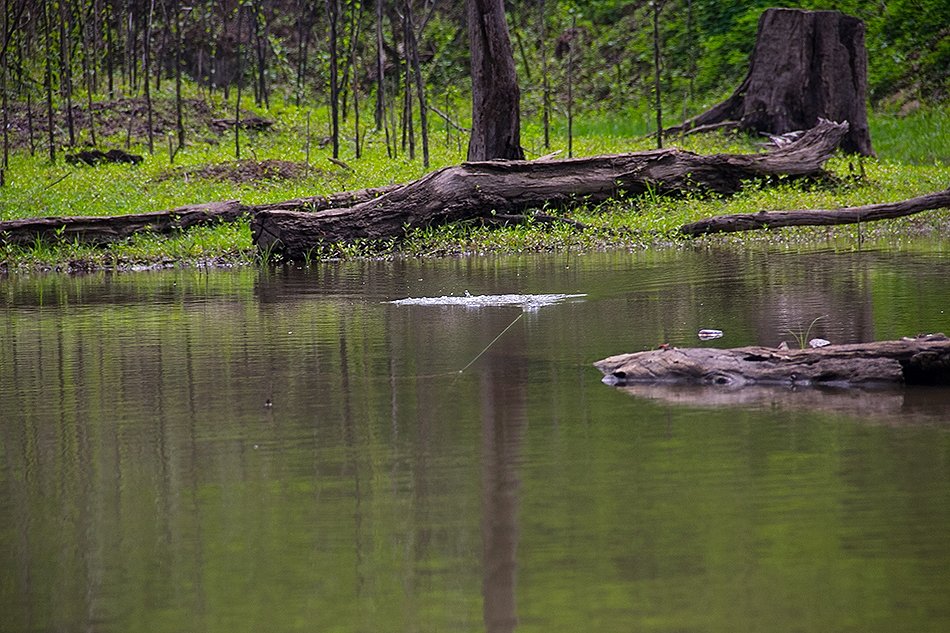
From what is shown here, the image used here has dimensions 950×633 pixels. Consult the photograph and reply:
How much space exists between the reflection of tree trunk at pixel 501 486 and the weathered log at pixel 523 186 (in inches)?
298

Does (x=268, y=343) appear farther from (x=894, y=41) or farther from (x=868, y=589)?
(x=894, y=41)

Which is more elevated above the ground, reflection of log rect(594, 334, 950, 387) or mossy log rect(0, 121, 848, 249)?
mossy log rect(0, 121, 848, 249)

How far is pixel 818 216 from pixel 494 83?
566 cm

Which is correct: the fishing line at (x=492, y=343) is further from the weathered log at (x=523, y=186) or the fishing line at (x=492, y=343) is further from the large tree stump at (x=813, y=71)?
the large tree stump at (x=813, y=71)

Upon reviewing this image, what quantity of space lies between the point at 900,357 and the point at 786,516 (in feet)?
Answer: 6.65

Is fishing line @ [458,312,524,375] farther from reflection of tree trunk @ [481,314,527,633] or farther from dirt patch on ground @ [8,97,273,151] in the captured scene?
dirt patch on ground @ [8,97,273,151]

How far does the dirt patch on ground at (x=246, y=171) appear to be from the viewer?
18.5 m

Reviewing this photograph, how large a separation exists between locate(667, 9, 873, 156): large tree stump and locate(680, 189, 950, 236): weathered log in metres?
6.20

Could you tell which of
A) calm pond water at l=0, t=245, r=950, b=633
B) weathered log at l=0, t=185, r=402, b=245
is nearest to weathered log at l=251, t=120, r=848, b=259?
weathered log at l=0, t=185, r=402, b=245

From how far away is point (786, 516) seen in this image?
377 cm

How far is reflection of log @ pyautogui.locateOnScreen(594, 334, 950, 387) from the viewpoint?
5.55 m

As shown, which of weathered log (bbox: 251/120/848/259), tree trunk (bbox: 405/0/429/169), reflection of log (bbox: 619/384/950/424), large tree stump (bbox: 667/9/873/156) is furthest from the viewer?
tree trunk (bbox: 405/0/429/169)

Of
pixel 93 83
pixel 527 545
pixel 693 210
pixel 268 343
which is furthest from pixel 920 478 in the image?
pixel 93 83

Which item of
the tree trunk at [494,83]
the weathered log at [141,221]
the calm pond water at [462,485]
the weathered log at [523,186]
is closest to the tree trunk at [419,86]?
the tree trunk at [494,83]
